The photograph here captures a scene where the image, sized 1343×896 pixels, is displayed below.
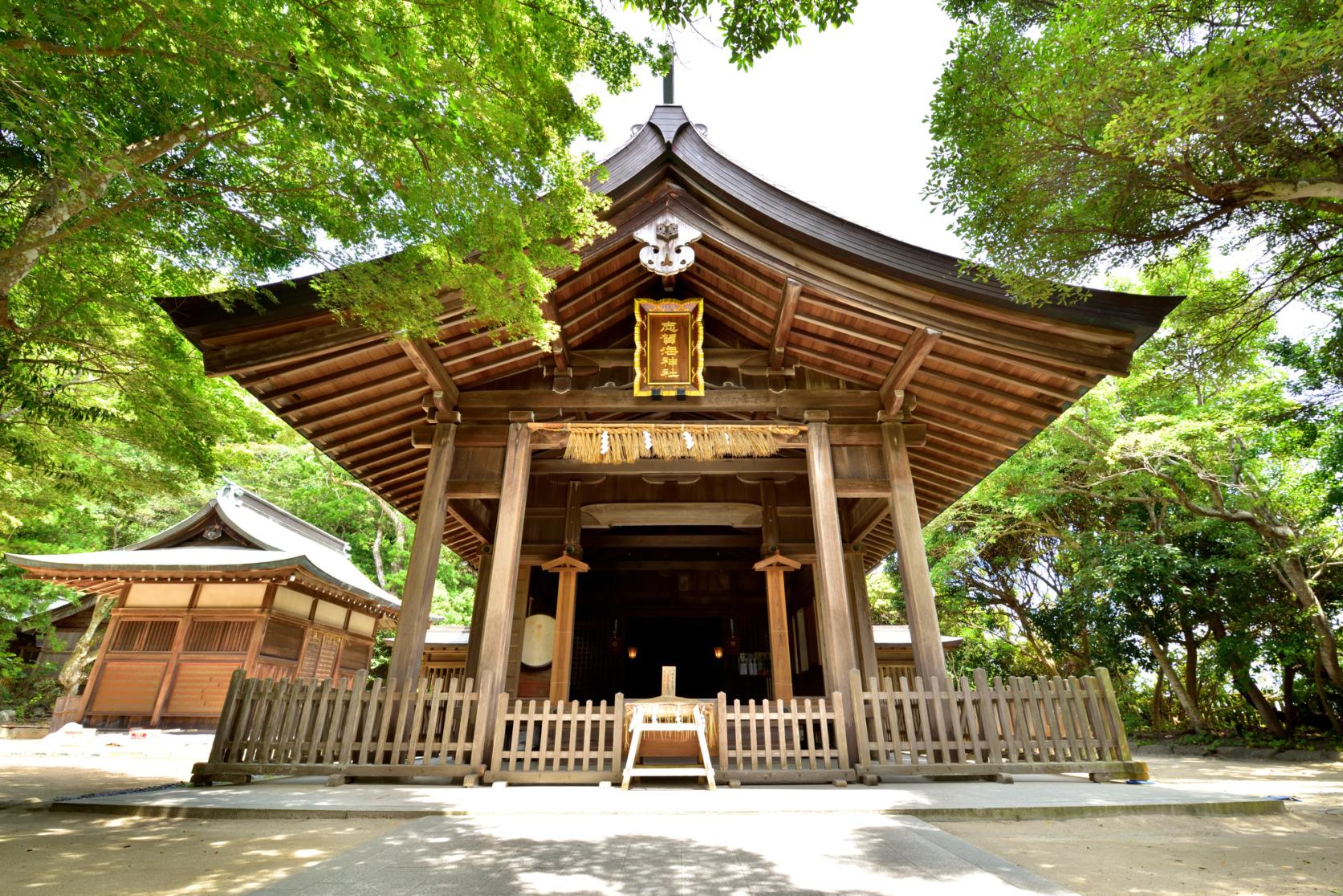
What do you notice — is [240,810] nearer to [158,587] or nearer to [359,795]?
[359,795]

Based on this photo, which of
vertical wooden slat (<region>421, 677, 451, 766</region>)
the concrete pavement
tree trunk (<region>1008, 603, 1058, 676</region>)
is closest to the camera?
the concrete pavement

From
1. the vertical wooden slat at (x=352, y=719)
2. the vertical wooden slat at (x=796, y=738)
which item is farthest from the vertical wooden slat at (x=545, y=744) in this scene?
the vertical wooden slat at (x=796, y=738)

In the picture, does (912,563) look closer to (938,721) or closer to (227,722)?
(938,721)

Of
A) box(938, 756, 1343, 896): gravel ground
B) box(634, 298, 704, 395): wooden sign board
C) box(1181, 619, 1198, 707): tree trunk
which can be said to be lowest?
box(938, 756, 1343, 896): gravel ground

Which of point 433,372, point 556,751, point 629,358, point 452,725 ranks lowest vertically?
point 556,751

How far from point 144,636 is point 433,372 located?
14.3 m

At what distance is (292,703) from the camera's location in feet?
20.1

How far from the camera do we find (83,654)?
18.2m

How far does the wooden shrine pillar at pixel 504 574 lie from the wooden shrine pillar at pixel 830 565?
353 cm

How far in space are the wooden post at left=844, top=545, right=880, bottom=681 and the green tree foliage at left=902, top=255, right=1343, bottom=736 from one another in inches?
232

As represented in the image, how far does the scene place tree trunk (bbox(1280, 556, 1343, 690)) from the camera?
1244 cm

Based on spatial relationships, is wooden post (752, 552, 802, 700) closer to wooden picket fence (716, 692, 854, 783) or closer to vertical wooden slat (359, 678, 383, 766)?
wooden picket fence (716, 692, 854, 783)

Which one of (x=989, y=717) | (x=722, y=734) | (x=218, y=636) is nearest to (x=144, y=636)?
(x=218, y=636)

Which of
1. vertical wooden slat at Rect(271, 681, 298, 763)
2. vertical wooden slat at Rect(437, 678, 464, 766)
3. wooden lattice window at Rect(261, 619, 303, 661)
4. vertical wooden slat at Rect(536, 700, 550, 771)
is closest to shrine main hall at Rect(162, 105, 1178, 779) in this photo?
vertical wooden slat at Rect(437, 678, 464, 766)
